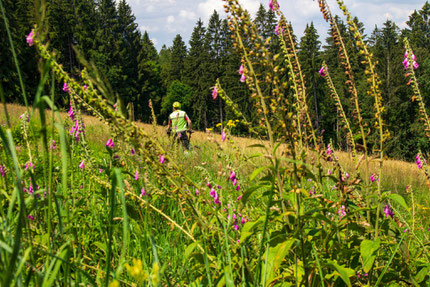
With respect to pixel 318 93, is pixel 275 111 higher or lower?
lower

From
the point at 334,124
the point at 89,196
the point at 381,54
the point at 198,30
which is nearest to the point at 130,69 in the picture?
the point at 198,30

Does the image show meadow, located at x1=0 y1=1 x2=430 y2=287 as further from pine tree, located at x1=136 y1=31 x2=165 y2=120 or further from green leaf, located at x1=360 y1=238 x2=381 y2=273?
pine tree, located at x1=136 y1=31 x2=165 y2=120

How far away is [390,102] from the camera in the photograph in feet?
127

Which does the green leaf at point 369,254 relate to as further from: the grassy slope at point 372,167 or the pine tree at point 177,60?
the pine tree at point 177,60

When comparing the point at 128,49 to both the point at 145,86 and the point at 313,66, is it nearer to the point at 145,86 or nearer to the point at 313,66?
the point at 145,86

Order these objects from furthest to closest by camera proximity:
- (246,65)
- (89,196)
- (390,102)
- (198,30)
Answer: (198,30) < (390,102) < (89,196) < (246,65)

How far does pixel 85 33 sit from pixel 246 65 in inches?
2167

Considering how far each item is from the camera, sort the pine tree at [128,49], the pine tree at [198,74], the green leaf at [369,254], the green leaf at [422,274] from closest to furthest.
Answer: the green leaf at [369,254], the green leaf at [422,274], the pine tree at [128,49], the pine tree at [198,74]

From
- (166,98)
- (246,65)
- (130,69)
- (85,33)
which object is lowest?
(246,65)

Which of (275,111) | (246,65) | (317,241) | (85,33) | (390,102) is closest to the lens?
(275,111)

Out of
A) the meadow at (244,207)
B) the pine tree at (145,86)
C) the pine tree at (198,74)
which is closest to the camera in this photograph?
the meadow at (244,207)

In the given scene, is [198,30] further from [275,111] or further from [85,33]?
[275,111]

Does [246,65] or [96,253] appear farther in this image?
[96,253]

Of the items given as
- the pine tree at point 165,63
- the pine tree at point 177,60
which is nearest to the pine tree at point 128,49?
the pine tree at point 165,63
